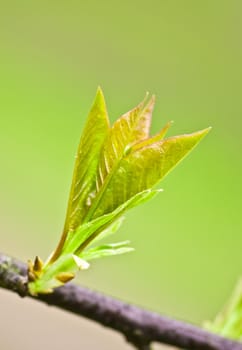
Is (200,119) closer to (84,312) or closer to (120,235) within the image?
(120,235)

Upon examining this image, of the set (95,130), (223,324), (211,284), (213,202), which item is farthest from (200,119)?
(95,130)

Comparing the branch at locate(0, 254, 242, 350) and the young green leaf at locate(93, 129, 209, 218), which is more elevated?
the young green leaf at locate(93, 129, 209, 218)

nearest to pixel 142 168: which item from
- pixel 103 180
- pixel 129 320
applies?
pixel 103 180

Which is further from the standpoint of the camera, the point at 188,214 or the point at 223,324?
the point at 188,214

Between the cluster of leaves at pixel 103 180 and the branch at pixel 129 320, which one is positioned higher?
the cluster of leaves at pixel 103 180

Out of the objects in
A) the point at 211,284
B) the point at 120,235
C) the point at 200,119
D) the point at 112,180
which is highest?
the point at 112,180
